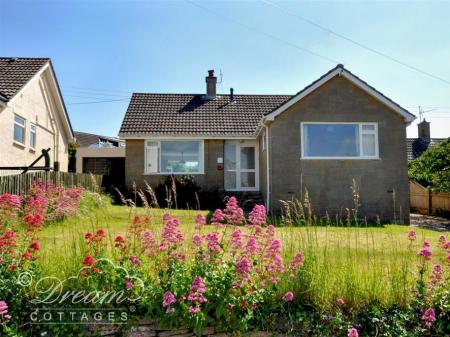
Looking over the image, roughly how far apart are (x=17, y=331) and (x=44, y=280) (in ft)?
1.75

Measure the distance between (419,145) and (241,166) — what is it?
55.9 feet

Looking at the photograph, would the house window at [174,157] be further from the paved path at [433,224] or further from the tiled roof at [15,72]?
the paved path at [433,224]

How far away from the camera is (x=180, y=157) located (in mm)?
17469

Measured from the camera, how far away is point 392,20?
939 centimetres

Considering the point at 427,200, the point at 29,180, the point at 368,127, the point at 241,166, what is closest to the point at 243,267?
the point at 29,180

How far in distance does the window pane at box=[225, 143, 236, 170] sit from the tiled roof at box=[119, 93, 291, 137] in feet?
2.77

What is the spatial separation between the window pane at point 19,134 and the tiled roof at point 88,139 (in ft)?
79.7

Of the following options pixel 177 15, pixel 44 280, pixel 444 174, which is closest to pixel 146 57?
pixel 177 15

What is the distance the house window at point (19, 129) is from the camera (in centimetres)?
1564

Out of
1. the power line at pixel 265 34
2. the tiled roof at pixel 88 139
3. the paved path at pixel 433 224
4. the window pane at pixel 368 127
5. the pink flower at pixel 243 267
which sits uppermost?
the tiled roof at pixel 88 139

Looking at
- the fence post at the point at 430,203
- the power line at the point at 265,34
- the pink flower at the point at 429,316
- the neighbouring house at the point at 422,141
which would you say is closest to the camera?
the pink flower at the point at 429,316

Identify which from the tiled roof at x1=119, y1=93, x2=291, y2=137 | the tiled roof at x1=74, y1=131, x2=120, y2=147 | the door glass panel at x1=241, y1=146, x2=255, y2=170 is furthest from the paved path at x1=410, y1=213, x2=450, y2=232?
the tiled roof at x1=74, y1=131, x2=120, y2=147

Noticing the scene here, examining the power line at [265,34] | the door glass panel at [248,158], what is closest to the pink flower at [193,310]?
the power line at [265,34]

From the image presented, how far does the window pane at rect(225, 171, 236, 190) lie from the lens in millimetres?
17375
